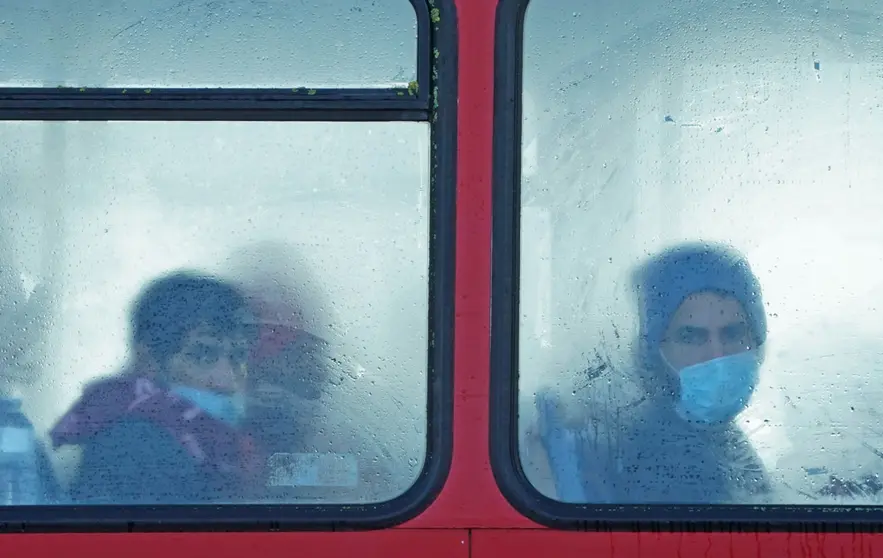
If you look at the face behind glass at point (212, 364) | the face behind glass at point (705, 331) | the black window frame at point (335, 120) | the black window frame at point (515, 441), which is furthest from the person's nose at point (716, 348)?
the face behind glass at point (212, 364)

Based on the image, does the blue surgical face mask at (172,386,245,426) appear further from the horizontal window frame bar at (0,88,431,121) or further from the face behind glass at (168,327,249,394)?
the horizontal window frame bar at (0,88,431,121)

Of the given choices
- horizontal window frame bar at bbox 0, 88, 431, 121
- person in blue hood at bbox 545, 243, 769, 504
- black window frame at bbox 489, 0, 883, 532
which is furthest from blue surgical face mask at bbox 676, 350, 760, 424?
horizontal window frame bar at bbox 0, 88, 431, 121

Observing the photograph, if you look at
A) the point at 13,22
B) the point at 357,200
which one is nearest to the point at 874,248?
the point at 357,200

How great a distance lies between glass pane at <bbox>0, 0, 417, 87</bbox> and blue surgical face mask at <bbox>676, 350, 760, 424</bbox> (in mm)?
806

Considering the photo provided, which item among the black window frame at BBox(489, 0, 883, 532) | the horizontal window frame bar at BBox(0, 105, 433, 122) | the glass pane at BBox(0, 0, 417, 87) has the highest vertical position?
the glass pane at BBox(0, 0, 417, 87)

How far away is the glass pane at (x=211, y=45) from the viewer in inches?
72.2

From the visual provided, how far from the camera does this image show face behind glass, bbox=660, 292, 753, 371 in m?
1.82

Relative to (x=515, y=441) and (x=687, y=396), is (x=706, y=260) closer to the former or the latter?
(x=687, y=396)

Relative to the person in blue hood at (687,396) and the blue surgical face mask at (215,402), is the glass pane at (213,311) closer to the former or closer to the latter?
the blue surgical face mask at (215,402)

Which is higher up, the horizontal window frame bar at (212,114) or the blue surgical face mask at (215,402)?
the horizontal window frame bar at (212,114)

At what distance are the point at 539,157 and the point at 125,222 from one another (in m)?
0.81

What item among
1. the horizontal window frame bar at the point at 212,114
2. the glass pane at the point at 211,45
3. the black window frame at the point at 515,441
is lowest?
the black window frame at the point at 515,441

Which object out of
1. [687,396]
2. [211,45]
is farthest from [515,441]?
[211,45]

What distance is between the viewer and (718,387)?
182cm
